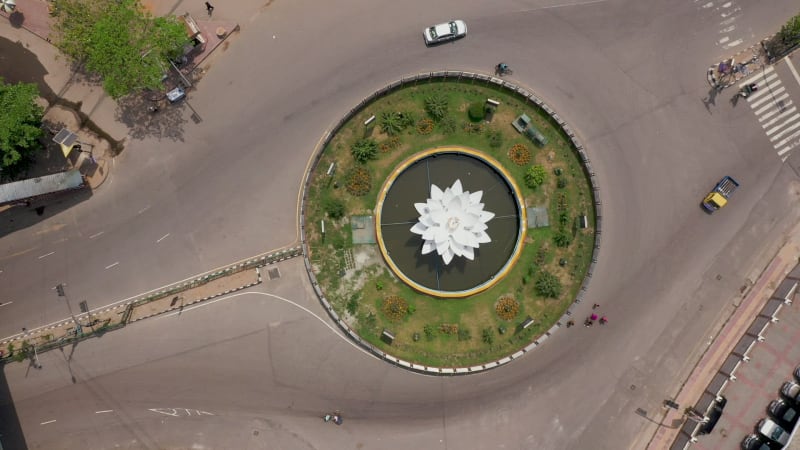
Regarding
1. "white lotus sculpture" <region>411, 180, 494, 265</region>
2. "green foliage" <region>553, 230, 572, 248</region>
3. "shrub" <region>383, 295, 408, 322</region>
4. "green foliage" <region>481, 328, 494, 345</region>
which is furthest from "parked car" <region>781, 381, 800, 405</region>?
"shrub" <region>383, 295, 408, 322</region>

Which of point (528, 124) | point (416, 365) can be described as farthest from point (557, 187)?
point (416, 365)

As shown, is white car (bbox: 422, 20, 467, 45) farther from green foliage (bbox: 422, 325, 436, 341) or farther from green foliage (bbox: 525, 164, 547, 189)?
green foliage (bbox: 422, 325, 436, 341)

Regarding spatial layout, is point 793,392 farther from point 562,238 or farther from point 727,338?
point 562,238

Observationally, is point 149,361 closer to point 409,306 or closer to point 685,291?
point 409,306

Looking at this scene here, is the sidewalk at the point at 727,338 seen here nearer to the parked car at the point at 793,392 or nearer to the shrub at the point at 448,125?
the parked car at the point at 793,392

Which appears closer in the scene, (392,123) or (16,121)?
(16,121)

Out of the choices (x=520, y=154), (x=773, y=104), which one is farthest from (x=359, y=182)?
(x=773, y=104)
